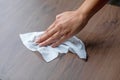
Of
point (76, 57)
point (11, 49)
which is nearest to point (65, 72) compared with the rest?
point (76, 57)

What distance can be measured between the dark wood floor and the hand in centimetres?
5

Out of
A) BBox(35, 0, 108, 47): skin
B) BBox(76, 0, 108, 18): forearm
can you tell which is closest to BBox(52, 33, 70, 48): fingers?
BBox(35, 0, 108, 47): skin

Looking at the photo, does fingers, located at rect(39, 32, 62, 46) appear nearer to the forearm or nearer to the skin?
the skin

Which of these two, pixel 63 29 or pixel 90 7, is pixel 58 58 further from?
pixel 90 7

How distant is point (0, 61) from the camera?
2.97ft

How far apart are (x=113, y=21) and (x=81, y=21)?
0.17 m

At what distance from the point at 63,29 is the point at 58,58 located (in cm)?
14

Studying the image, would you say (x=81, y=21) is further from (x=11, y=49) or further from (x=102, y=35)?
(x=11, y=49)

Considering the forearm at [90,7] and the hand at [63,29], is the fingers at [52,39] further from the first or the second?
the forearm at [90,7]

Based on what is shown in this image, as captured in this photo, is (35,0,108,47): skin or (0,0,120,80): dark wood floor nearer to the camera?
(0,0,120,80): dark wood floor

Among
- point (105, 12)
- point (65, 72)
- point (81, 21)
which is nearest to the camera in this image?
point (65, 72)

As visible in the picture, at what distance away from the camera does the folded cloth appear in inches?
36.0

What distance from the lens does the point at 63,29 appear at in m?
0.99

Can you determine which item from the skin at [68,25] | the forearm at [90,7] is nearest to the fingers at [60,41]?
the skin at [68,25]
